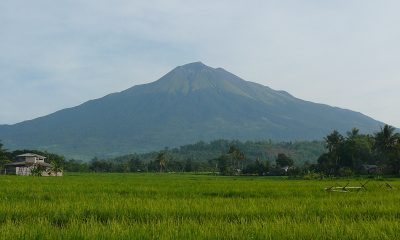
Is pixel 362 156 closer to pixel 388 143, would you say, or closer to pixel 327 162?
pixel 327 162

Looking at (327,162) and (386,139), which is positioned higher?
(386,139)

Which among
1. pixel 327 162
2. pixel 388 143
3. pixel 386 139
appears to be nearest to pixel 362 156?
pixel 327 162

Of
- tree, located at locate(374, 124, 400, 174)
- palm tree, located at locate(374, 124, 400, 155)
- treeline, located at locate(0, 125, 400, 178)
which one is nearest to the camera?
tree, located at locate(374, 124, 400, 174)

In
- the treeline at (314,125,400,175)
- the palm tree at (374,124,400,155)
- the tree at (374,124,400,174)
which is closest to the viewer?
the tree at (374,124,400,174)

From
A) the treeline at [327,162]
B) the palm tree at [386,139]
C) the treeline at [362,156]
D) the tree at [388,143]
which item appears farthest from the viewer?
the treeline at [327,162]

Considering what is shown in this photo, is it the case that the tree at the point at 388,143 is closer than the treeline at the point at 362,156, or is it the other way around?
the tree at the point at 388,143

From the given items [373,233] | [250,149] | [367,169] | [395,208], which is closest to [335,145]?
[367,169]

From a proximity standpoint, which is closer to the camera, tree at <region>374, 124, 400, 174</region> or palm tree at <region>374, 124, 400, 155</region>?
tree at <region>374, 124, 400, 174</region>

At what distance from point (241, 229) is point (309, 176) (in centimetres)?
4927

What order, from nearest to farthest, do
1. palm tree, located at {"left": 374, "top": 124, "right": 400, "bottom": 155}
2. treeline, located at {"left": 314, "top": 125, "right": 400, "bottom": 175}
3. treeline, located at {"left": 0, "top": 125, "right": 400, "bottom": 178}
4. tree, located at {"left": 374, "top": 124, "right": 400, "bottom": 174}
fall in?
1. tree, located at {"left": 374, "top": 124, "right": 400, "bottom": 174}
2. treeline, located at {"left": 314, "top": 125, "right": 400, "bottom": 175}
3. palm tree, located at {"left": 374, "top": 124, "right": 400, "bottom": 155}
4. treeline, located at {"left": 0, "top": 125, "right": 400, "bottom": 178}

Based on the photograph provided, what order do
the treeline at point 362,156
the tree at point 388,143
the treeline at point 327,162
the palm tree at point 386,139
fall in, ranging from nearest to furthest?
1. the tree at point 388,143
2. the treeline at point 362,156
3. the palm tree at point 386,139
4. the treeline at point 327,162

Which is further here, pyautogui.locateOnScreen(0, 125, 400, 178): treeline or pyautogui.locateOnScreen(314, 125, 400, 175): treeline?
pyautogui.locateOnScreen(0, 125, 400, 178): treeline

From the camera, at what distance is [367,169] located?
70.3 metres

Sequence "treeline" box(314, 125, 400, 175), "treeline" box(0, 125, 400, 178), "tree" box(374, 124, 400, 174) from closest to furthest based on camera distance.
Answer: "tree" box(374, 124, 400, 174)
"treeline" box(314, 125, 400, 175)
"treeline" box(0, 125, 400, 178)
